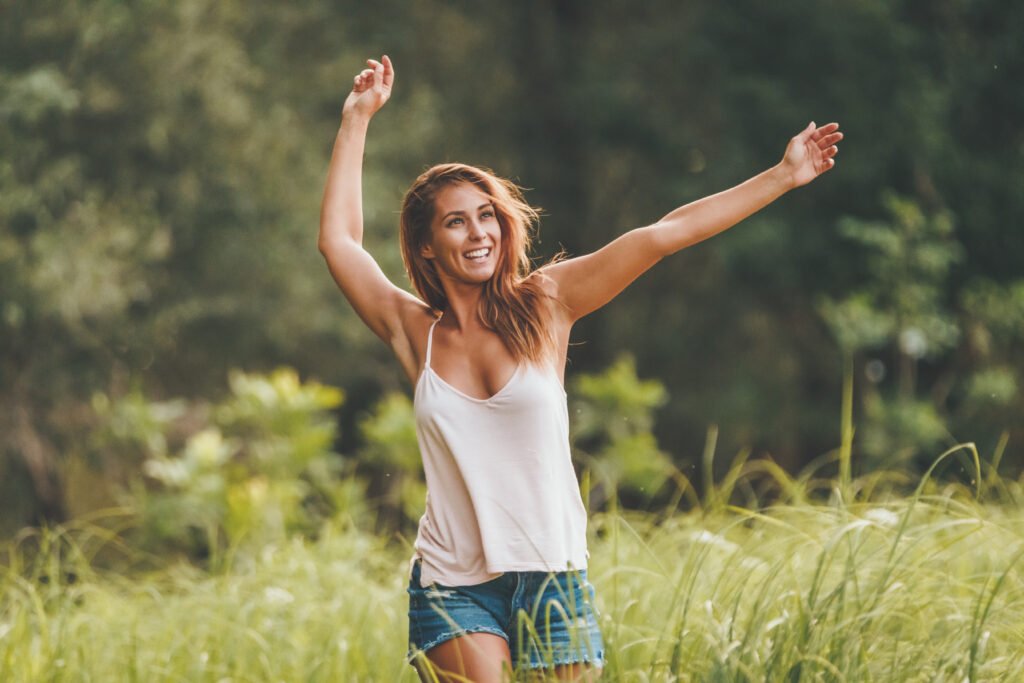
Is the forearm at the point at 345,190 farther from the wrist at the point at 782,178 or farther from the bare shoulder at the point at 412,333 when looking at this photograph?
the wrist at the point at 782,178

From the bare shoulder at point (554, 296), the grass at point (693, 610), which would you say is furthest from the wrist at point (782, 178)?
the grass at point (693, 610)

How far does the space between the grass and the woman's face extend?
854 mm

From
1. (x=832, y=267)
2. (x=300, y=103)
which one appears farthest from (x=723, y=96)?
(x=300, y=103)

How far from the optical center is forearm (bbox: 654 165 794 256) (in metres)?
3.06

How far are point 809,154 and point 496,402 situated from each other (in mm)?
1069

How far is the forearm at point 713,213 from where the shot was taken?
3.06m

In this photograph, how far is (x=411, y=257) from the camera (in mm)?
3256

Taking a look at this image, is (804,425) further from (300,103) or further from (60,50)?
(60,50)

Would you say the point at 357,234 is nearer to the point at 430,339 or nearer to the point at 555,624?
the point at 430,339

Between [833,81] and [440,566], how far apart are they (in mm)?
10415

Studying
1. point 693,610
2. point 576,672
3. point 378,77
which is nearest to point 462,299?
point 378,77

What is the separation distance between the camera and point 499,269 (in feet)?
10.5

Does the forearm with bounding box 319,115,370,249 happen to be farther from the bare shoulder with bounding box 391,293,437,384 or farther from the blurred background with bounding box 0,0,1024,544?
the blurred background with bounding box 0,0,1024,544

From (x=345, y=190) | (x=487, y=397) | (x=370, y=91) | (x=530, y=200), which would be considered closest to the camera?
(x=487, y=397)
